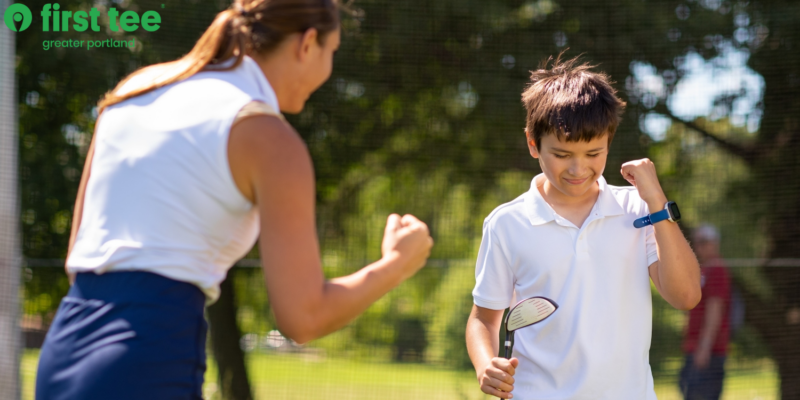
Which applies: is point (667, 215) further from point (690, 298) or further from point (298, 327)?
point (298, 327)

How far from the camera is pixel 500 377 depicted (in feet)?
5.22

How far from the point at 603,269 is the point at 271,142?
97 cm

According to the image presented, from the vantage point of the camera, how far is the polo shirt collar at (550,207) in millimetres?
1781

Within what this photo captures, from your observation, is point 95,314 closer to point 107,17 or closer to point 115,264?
point 115,264

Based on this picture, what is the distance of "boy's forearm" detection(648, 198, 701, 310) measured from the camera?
1643mm

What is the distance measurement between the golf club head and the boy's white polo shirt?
0.10 m

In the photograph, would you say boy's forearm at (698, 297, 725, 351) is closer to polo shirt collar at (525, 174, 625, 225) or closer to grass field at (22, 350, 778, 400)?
grass field at (22, 350, 778, 400)

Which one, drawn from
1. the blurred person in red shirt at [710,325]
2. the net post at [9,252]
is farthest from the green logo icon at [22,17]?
the blurred person in red shirt at [710,325]

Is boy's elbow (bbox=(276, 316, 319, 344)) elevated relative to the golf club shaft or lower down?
elevated

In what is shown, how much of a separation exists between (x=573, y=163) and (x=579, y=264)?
0.24 meters

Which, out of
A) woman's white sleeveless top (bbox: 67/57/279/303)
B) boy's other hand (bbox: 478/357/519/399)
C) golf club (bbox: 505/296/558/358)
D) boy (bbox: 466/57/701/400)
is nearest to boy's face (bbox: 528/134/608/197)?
boy (bbox: 466/57/701/400)

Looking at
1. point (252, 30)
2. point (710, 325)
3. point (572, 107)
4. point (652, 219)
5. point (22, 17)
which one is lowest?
point (710, 325)

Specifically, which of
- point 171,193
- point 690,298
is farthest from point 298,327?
point 690,298

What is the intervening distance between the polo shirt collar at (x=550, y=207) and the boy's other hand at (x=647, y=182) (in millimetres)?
86
